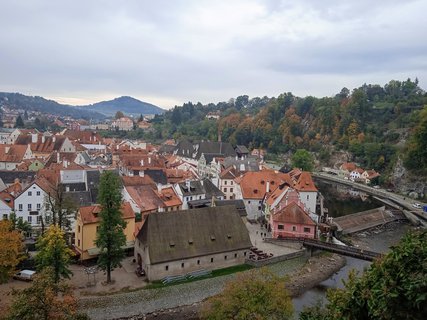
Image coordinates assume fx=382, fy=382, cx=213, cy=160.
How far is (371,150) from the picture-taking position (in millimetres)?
96125

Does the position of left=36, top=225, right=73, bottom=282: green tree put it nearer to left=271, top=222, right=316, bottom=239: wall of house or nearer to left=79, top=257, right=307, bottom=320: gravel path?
left=79, top=257, right=307, bottom=320: gravel path

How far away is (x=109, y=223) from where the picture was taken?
29859 mm

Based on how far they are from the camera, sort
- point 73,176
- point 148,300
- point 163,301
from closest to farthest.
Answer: point 148,300
point 163,301
point 73,176

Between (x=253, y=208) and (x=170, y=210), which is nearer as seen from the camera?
(x=170, y=210)

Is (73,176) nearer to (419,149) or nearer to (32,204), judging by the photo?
(32,204)

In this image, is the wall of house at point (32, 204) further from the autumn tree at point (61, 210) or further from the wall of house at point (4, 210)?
the autumn tree at point (61, 210)

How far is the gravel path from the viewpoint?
2681 centimetres

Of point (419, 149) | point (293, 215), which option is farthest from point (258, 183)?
point (419, 149)

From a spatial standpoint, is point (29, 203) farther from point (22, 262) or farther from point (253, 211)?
point (253, 211)

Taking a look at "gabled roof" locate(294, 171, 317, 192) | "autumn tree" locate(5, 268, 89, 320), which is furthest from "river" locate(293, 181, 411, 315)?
"autumn tree" locate(5, 268, 89, 320)

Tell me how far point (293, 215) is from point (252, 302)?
23640 mm

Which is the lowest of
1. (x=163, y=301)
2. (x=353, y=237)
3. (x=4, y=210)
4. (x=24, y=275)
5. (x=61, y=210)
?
(x=353, y=237)

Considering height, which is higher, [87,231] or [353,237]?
[87,231]

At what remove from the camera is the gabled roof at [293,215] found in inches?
1678
